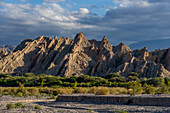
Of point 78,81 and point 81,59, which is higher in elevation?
A: point 81,59

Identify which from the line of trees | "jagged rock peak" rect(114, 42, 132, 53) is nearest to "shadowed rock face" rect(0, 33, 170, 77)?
"jagged rock peak" rect(114, 42, 132, 53)

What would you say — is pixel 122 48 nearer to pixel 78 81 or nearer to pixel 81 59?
pixel 81 59

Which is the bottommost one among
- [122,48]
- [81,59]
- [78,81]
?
[78,81]

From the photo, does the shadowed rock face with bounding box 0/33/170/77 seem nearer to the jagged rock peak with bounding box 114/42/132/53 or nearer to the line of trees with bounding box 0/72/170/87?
the jagged rock peak with bounding box 114/42/132/53

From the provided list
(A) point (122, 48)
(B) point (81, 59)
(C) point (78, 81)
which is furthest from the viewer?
(A) point (122, 48)

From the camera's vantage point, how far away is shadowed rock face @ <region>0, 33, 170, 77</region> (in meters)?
79.6

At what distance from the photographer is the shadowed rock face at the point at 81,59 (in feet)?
261

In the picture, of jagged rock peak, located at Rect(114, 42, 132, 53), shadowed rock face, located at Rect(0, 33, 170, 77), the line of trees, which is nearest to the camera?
the line of trees

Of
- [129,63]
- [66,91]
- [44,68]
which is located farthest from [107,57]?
[66,91]

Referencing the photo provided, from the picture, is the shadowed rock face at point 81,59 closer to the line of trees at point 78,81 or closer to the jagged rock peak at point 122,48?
the jagged rock peak at point 122,48

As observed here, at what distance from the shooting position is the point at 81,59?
8675 centimetres

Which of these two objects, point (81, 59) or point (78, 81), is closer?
point (78, 81)

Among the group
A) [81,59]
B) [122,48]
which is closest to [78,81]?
[81,59]

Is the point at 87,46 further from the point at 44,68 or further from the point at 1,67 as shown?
the point at 1,67
